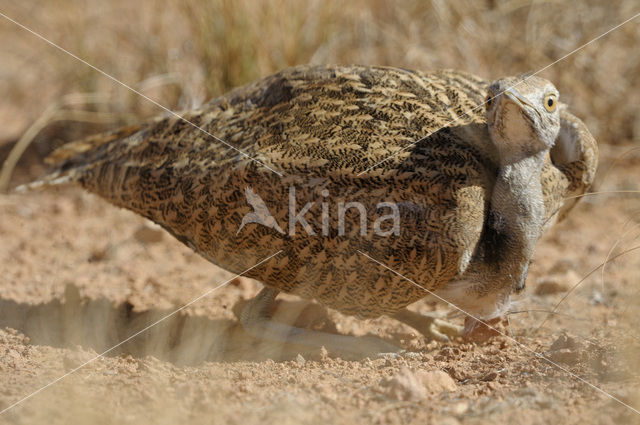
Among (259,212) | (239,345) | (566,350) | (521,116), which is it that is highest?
(521,116)

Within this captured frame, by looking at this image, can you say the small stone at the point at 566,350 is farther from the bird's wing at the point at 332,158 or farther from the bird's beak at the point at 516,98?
the bird's beak at the point at 516,98

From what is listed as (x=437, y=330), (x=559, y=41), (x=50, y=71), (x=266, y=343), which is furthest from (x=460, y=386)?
(x=50, y=71)

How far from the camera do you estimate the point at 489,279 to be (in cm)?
329

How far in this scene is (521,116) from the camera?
3.06 m

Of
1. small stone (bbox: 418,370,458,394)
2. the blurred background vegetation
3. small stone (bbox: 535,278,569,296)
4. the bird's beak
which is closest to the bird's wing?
the bird's beak

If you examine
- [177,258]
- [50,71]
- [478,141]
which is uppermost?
[50,71]

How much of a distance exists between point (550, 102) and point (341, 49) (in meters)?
3.51

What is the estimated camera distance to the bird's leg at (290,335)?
375 centimetres

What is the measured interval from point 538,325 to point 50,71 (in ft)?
18.7

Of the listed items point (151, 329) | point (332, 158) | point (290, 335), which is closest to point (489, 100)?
point (332, 158)

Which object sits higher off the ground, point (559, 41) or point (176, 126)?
point (559, 41)

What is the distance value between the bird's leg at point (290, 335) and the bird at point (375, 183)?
35mm

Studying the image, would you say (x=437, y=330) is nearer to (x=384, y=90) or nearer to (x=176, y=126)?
(x=384, y=90)

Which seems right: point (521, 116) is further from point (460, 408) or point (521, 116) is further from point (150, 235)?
point (150, 235)
